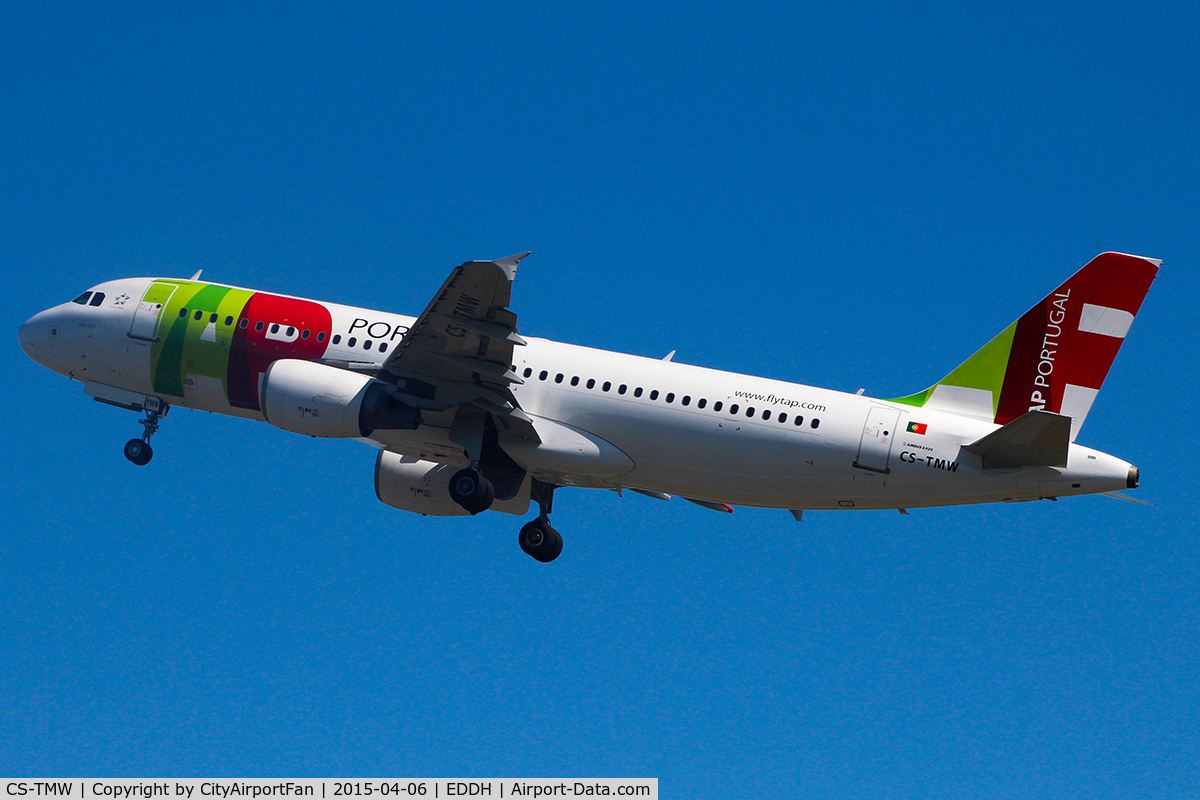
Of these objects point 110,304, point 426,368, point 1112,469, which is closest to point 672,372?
point 426,368

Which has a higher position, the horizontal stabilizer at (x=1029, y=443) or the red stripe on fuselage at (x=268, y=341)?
the red stripe on fuselage at (x=268, y=341)

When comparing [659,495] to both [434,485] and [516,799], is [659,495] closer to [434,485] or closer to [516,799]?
[434,485]

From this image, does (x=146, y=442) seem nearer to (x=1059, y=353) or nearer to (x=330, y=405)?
(x=330, y=405)

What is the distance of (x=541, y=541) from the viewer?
35.1 m

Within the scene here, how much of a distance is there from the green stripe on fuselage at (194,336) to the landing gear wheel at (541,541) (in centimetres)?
865

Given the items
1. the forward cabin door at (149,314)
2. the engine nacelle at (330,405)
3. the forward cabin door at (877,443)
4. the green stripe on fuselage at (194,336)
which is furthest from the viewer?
the forward cabin door at (149,314)

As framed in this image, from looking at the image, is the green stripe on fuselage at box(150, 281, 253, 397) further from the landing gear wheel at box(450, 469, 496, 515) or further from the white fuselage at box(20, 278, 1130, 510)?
the landing gear wheel at box(450, 469, 496, 515)

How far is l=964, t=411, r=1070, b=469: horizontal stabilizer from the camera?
2759 cm

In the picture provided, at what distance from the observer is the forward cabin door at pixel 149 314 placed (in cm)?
3497

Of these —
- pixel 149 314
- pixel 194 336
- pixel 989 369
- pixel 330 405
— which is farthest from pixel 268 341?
pixel 989 369

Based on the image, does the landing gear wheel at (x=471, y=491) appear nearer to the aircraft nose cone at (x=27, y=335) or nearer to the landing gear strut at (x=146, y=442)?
the landing gear strut at (x=146, y=442)

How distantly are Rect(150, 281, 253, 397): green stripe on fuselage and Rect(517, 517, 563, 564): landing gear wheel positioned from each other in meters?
8.65
